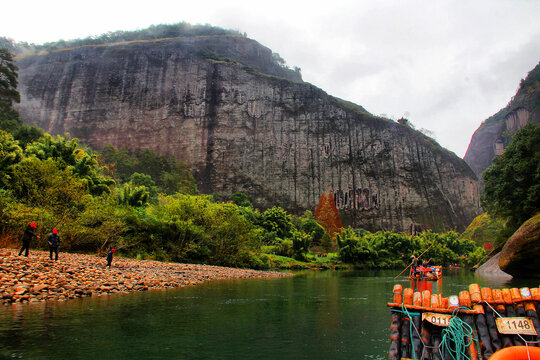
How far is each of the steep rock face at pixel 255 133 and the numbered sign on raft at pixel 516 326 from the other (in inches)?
3355

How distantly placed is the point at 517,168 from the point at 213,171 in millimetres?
70765

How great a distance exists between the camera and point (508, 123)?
392 feet

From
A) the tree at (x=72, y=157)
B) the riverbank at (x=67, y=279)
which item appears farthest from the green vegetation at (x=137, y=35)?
the riverbank at (x=67, y=279)

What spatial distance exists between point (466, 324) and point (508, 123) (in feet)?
450

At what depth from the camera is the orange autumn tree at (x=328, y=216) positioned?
268 ft

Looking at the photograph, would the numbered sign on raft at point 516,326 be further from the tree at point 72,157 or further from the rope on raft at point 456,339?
the tree at point 72,157

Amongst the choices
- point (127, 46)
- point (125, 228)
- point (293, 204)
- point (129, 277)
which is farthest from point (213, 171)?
point (129, 277)

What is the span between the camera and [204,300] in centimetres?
1484

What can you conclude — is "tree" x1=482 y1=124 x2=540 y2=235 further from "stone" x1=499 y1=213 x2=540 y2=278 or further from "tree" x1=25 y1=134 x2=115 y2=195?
"tree" x1=25 y1=134 x2=115 y2=195

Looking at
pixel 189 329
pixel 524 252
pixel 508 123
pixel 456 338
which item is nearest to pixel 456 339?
pixel 456 338

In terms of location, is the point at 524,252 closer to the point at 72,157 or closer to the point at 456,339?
the point at 456,339

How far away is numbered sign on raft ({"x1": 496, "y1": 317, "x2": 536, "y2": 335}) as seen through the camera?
531cm

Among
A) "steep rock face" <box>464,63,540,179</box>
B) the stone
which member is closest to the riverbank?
the stone

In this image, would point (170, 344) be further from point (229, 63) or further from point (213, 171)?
point (229, 63)
